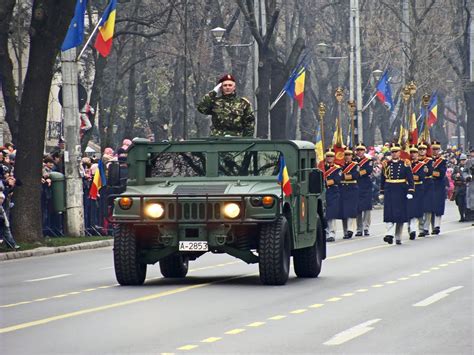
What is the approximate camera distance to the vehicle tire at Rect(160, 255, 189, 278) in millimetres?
21203

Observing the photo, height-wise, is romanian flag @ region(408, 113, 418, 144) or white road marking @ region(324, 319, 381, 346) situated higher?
romanian flag @ region(408, 113, 418, 144)

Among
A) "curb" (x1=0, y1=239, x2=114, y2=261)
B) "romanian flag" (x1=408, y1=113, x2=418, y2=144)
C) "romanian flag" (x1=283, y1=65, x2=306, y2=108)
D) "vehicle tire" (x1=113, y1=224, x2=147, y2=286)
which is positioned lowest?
"curb" (x1=0, y1=239, x2=114, y2=261)

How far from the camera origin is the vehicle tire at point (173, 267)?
2120 centimetres

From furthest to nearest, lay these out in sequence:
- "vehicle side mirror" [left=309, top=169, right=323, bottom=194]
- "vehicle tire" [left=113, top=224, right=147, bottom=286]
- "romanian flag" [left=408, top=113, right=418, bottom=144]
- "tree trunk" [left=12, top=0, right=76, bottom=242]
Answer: "romanian flag" [left=408, top=113, right=418, bottom=144]
"tree trunk" [left=12, top=0, right=76, bottom=242]
"vehicle side mirror" [left=309, top=169, right=323, bottom=194]
"vehicle tire" [left=113, top=224, right=147, bottom=286]

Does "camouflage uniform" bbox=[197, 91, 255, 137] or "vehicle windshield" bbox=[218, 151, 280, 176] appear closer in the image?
"vehicle windshield" bbox=[218, 151, 280, 176]

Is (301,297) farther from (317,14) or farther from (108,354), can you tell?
(317,14)

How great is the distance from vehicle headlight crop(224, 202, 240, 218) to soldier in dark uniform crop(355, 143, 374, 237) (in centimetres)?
1564

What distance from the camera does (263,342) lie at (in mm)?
13016

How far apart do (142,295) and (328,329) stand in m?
4.33

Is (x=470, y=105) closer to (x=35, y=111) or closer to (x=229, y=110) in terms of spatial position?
(x=35, y=111)

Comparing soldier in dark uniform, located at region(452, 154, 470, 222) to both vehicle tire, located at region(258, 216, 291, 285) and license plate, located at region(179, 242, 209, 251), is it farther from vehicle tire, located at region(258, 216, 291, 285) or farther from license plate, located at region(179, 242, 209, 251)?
license plate, located at region(179, 242, 209, 251)

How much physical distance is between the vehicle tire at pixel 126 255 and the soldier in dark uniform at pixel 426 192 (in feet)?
51.7

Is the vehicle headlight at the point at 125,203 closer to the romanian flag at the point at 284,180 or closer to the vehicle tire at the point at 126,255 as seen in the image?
the vehicle tire at the point at 126,255

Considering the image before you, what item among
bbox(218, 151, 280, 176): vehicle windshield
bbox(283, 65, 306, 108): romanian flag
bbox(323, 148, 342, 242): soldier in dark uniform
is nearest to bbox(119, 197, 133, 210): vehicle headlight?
bbox(218, 151, 280, 176): vehicle windshield
